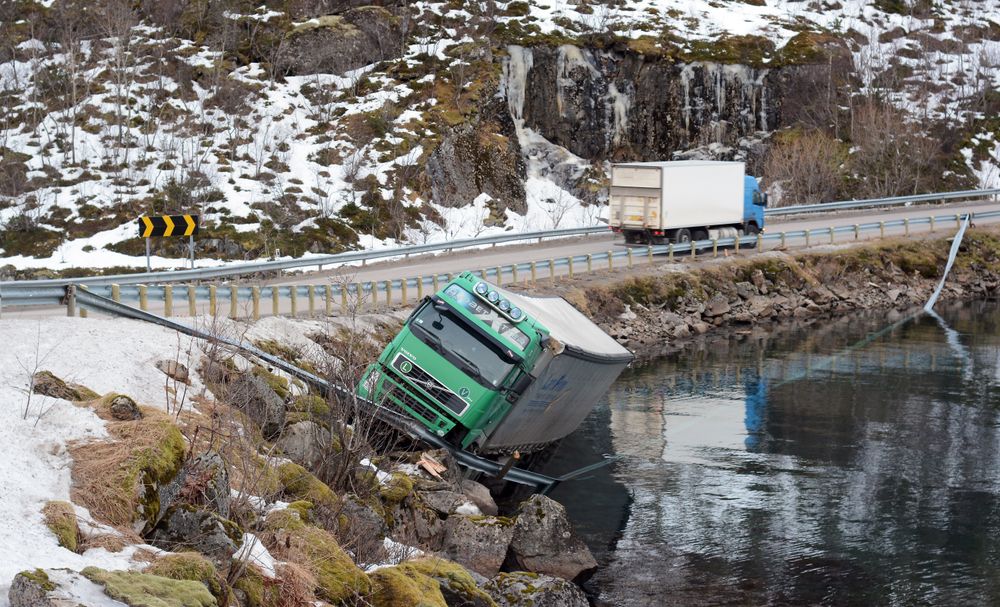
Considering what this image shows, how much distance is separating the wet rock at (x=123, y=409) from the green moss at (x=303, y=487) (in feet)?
8.11

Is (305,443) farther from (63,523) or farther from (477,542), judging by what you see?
(63,523)

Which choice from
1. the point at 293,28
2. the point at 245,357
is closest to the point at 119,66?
the point at 293,28

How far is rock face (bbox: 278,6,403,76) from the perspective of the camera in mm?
76500

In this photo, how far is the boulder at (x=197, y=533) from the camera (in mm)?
14391

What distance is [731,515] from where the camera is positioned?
1018 inches

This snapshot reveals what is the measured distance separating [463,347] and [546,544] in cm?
461

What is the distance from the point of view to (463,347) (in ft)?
80.2

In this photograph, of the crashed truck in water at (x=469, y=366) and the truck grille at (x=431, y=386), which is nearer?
the crashed truck in water at (x=469, y=366)

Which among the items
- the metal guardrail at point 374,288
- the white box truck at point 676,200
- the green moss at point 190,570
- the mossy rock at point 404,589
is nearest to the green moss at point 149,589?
the green moss at point 190,570

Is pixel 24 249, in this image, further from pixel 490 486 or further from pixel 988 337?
pixel 988 337

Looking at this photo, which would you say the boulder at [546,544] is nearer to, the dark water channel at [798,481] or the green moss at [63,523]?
the dark water channel at [798,481]

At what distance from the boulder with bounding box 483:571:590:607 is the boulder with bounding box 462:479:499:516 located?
5042 millimetres

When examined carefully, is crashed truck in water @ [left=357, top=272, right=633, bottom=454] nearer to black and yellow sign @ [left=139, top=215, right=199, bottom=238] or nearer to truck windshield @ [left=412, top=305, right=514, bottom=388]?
truck windshield @ [left=412, top=305, right=514, bottom=388]

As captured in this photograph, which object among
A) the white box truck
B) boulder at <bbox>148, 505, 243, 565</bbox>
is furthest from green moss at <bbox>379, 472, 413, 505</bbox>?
the white box truck
